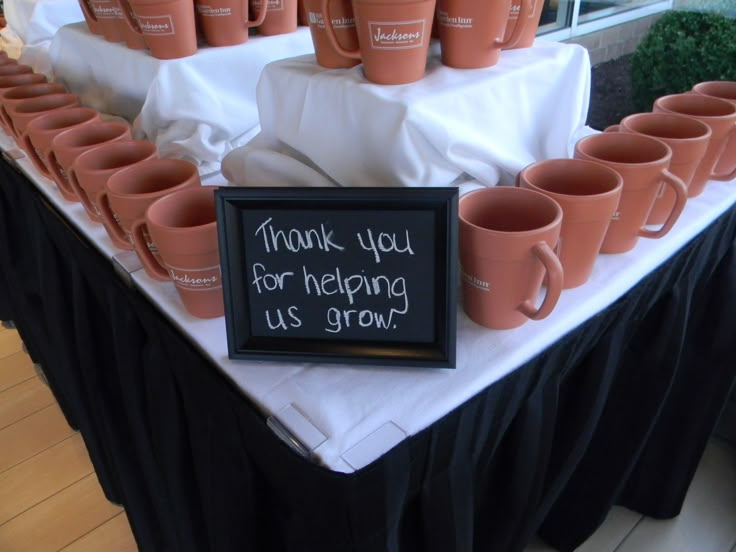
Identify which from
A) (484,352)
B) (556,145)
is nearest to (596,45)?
(556,145)

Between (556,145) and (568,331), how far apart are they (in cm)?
32

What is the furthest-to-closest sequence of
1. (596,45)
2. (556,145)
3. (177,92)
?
(596,45) < (177,92) < (556,145)

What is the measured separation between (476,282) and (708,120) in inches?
19.0

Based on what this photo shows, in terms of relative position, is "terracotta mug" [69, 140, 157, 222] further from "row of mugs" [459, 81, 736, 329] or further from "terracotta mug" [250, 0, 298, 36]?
"row of mugs" [459, 81, 736, 329]

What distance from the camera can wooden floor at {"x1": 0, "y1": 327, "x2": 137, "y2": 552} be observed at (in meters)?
1.29

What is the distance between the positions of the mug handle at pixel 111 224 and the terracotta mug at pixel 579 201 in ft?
1.71

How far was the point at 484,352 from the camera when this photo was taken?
1.99 ft

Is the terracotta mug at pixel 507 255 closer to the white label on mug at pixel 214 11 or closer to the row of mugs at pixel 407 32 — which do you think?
the row of mugs at pixel 407 32

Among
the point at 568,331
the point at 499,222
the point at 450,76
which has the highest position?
the point at 450,76

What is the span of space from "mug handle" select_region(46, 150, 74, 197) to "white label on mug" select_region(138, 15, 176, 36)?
9.7 inches

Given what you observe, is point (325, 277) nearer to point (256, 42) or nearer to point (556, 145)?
point (556, 145)

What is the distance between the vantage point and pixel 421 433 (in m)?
0.54

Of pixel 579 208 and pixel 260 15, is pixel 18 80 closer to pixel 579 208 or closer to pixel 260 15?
pixel 260 15

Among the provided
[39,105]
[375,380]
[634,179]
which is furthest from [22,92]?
[634,179]
